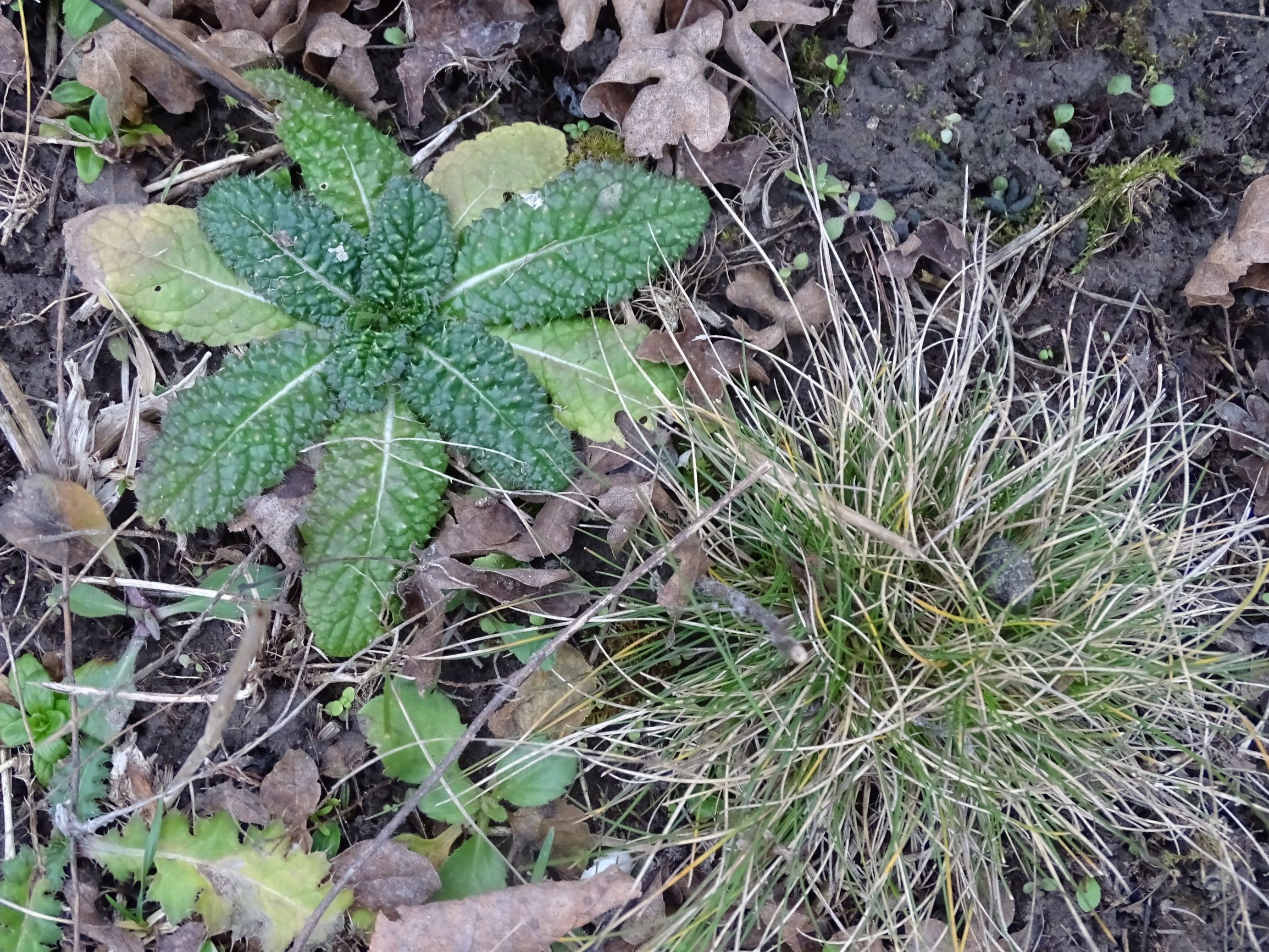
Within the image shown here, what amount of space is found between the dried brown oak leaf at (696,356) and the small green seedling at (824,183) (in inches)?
15.3

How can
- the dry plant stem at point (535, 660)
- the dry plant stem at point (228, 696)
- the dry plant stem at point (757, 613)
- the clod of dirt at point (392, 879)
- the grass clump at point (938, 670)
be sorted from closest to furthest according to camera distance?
the dry plant stem at point (228, 696) → the dry plant stem at point (757, 613) → the dry plant stem at point (535, 660) → the grass clump at point (938, 670) → the clod of dirt at point (392, 879)

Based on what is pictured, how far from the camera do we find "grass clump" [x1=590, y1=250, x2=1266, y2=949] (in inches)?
68.1

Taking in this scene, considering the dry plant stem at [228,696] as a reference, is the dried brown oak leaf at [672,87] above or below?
above

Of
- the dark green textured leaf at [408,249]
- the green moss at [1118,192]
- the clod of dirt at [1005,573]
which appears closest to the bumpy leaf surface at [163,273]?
the dark green textured leaf at [408,249]

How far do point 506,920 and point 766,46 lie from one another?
1977mm

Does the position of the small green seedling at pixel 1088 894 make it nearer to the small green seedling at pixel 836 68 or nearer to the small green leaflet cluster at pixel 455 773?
the small green leaflet cluster at pixel 455 773

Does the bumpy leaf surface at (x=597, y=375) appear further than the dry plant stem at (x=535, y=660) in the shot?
Yes

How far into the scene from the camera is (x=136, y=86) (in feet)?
6.63

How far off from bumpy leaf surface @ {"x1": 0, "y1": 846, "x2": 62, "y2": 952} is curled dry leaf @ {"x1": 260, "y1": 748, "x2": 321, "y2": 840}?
515 mm

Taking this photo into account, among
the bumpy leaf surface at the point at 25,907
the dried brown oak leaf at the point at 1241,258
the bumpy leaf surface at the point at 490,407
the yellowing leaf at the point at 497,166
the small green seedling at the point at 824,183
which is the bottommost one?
the bumpy leaf surface at the point at 25,907

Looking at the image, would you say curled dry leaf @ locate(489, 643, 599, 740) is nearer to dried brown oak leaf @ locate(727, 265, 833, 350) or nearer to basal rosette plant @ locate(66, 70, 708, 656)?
basal rosette plant @ locate(66, 70, 708, 656)

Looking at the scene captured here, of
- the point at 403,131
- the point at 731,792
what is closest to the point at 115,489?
the point at 403,131

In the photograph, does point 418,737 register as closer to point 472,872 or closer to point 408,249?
point 472,872

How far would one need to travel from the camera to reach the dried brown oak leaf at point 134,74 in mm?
1973
